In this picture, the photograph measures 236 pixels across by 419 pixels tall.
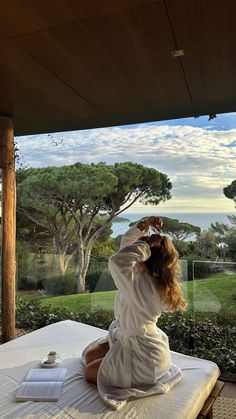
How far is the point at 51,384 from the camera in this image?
Result: 1697 mm

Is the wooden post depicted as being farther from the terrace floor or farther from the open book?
the terrace floor

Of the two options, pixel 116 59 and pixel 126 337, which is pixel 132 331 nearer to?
pixel 126 337

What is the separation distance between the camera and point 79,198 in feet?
14.8

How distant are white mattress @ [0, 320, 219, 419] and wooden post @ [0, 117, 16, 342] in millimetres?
1067

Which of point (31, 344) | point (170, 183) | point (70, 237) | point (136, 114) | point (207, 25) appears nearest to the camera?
point (207, 25)

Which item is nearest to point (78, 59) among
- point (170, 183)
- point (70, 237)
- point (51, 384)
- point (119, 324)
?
point (119, 324)

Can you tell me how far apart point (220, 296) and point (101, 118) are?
204cm

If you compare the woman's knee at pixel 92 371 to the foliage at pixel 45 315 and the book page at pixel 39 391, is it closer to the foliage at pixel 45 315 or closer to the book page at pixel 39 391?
the book page at pixel 39 391

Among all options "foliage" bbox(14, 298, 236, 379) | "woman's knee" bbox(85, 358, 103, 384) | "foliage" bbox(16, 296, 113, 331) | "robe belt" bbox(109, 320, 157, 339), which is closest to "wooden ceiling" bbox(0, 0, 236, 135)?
"robe belt" bbox(109, 320, 157, 339)

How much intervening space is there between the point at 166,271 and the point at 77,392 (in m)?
0.74

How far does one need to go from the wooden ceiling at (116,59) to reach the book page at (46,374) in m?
1.78

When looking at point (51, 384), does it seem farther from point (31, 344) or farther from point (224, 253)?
point (224, 253)

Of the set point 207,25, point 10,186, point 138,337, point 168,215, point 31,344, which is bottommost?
point 31,344

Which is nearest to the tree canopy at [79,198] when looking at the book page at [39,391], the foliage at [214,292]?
the foliage at [214,292]
